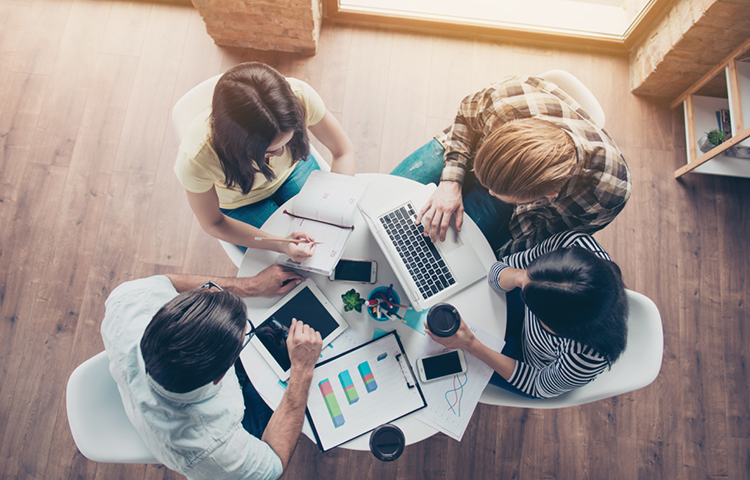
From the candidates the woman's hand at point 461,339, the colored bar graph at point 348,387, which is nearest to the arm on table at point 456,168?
the woman's hand at point 461,339

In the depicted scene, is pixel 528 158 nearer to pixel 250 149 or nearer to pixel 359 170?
pixel 250 149

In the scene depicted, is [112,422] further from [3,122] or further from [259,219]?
[3,122]

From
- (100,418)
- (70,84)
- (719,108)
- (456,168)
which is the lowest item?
(100,418)

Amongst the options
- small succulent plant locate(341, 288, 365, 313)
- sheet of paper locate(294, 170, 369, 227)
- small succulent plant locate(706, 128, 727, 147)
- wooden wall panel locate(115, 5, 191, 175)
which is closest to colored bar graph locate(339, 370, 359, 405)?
small succulent plant locate(341, 288, 365, 313)

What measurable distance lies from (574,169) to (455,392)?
0.78 m

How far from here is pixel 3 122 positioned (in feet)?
7.09

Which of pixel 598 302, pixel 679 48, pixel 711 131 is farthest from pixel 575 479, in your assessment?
pixel 679 48

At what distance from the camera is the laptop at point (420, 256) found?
1.25 m

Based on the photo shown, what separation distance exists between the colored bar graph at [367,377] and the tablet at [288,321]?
0.13 meters

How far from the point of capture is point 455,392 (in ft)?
4.07

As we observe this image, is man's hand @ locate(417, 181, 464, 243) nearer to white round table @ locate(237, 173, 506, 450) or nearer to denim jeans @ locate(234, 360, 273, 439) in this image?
white round table @ locate(237, 173, 506, 450)

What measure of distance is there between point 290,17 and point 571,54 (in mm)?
1631

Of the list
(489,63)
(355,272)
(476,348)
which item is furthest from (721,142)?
(355,272)

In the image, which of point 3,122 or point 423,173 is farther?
point 3,122
